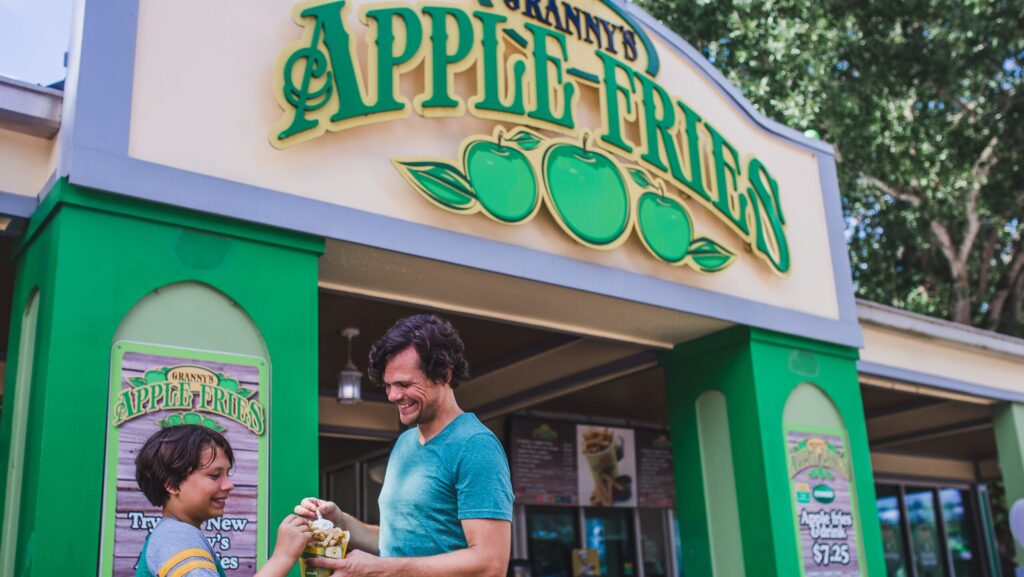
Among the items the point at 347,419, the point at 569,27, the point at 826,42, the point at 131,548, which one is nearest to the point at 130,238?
the point at 131,548

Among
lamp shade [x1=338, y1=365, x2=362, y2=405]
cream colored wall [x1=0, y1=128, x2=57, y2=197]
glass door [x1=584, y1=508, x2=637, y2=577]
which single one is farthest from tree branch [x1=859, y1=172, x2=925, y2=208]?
cream colored wall [x1=0, y1=128, x2=57, y2=197]

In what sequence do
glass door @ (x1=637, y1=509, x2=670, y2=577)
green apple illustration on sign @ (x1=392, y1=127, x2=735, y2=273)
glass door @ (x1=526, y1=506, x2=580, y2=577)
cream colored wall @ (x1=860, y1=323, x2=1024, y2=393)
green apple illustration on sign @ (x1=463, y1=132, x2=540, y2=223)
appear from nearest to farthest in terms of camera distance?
green apple illustration on sign @ (x1=392, y1=127, x2=735, y2=273) → green apple illustration on sign @ (x1=463, y1=132, x2=540, y2=223) → cream colored wall @ (x1=860, y1=323, x2=1024, y2=393) → glass door @ (x1=526, y1=506, x2=580, y2=577) → glass door @ (x1=637, y1=509, x2=670, y2=577)

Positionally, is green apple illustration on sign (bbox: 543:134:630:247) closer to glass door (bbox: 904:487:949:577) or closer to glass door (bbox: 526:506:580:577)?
glass door (bbox: 526:506:580:577)

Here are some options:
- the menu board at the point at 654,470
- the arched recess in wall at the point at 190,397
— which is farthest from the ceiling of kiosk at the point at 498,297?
the menu board at the point at 654,470

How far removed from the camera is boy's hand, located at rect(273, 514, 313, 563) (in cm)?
242

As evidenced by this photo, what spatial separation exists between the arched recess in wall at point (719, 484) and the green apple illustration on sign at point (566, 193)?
4.01 feet

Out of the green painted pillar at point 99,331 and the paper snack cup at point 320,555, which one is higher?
the green painted pillar at point 99,331

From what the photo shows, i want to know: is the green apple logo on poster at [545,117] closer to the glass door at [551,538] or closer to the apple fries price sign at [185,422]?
the apple fries price sign at [185,422]

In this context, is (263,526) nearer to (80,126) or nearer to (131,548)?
(131,548)

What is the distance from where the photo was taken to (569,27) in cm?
723

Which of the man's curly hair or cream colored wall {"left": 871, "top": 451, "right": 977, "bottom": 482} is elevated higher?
cream colored wall {"left": 871, "top": 451, "right": 977, "bottom": 482}

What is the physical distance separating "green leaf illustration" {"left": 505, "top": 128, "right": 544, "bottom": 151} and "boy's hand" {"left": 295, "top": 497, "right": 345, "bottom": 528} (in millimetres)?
4076

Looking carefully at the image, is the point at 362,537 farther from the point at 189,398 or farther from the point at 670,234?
the point at 670,234

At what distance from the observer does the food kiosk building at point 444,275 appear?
4.68 metres
